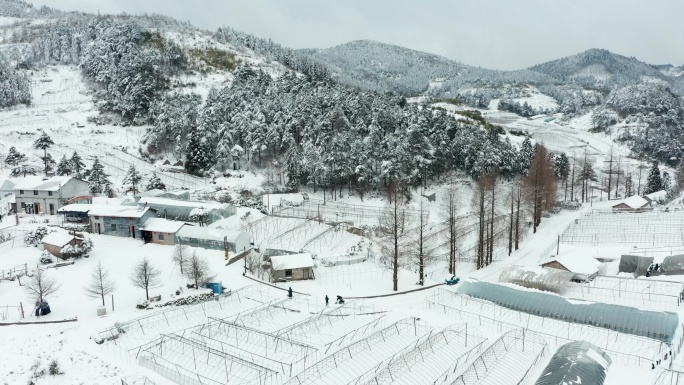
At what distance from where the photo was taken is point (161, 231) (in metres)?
41.5

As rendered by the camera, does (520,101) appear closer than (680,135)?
A: No

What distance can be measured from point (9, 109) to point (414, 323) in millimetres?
95249

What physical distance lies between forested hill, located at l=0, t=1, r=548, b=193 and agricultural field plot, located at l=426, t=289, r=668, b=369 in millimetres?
30230

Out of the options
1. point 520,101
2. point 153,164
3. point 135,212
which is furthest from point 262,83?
point 520,101

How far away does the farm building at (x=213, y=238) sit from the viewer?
127 ft

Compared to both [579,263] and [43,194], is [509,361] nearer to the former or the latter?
[579,263]

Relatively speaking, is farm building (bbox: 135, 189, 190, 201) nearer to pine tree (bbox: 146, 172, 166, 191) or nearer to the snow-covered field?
pine tree (bbox: 146, 172, 166, 191)

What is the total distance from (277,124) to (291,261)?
117 ft

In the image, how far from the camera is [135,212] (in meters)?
43.5

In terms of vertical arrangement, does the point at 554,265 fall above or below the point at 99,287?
below

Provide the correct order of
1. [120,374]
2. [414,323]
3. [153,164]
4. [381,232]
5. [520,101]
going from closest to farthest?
1. [120,374]
2. [414,323]
3. [381,232]
4. [153,164]
5. [520,101]

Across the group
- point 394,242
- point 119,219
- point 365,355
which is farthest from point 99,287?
point 394,242

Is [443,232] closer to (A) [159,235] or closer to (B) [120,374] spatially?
(A) [159,235]

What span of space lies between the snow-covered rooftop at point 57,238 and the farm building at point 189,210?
29.3 ft
